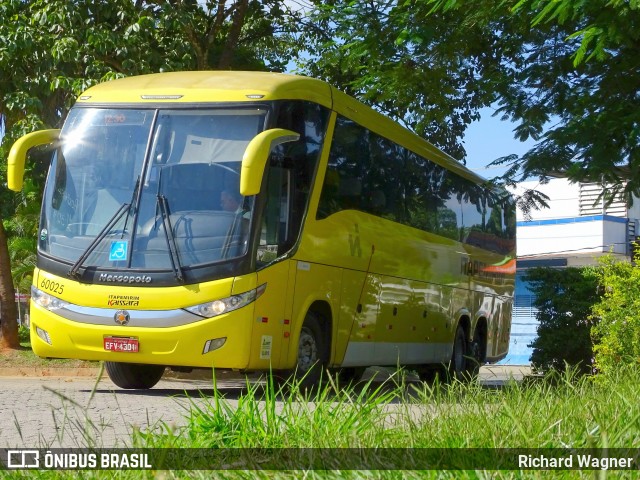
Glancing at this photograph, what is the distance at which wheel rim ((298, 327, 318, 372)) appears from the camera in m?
13.3

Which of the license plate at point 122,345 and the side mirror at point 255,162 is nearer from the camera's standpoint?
the side mirror at point 255,162

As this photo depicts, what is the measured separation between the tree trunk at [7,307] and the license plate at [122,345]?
12.5 meters

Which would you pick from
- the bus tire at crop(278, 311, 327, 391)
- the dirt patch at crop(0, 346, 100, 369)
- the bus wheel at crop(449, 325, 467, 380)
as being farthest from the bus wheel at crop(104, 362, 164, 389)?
the bus wheel at crop(449, 325, 467, 380)

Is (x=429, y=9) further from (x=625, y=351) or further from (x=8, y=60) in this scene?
(x=8, y=60)

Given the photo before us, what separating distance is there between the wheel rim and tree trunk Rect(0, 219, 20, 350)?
A: 12.3m

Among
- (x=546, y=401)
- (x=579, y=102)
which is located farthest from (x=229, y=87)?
(x=546, y=401)

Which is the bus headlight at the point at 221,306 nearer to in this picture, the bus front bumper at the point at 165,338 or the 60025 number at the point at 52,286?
the bus front bumper at the point at 165,338

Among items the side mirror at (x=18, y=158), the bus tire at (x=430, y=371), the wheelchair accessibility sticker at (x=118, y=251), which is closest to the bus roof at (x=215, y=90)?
the side mirror at (x=18, y=158)

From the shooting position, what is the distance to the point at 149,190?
41.6 ft

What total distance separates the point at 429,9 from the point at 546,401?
6.62 m

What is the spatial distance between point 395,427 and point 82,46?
14446 mm

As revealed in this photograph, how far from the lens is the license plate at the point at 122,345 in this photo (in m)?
12.2

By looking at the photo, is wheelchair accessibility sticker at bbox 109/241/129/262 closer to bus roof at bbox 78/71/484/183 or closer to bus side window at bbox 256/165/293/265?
bus side window at bbox 256/165/293/265

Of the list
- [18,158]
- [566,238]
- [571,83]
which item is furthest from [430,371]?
[566,238]
